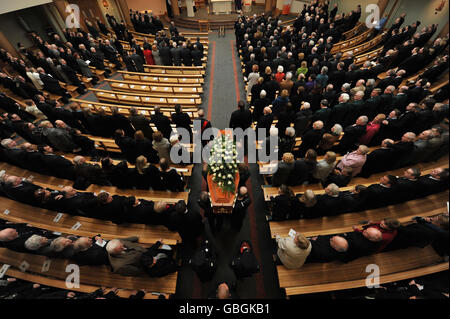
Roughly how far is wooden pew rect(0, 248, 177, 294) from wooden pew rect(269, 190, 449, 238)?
7.42 ft

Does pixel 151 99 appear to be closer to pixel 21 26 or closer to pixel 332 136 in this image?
pixel 332 136

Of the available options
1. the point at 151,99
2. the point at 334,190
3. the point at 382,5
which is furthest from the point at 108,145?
the point at 382,5

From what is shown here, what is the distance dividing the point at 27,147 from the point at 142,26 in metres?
12.7

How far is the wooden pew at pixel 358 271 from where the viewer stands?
312cm

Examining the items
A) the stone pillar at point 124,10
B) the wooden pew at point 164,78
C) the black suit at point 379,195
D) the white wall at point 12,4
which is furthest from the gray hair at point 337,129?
the stone pillar at point 124,10

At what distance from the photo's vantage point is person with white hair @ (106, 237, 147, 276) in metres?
2.85

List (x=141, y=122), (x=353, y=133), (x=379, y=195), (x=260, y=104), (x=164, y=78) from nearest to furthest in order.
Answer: (x=379, y=195) < (x=353, y=133) < (x=141, y=122) < (x=260, y=104) < (x=164, y=78)

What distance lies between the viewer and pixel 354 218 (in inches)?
152

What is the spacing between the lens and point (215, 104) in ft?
25.3

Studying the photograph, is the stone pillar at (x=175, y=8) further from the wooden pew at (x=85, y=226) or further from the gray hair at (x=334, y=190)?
the gray hair at (x=334, y=190)

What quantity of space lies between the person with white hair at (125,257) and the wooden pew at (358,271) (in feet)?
8.28

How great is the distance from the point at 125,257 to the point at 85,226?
1718mm
